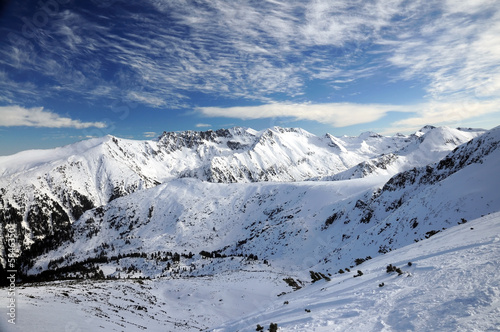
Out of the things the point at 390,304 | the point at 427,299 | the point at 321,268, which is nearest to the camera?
the point at 427,299

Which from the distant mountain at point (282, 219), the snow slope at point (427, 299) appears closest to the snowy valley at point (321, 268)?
the snow slope at point (427, 299)

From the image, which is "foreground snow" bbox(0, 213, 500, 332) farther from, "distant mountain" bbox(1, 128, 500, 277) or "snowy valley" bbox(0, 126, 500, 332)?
"distant mountain" bbox(1, 128, 500, 277)

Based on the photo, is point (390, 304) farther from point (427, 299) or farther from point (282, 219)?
point (282, 219)

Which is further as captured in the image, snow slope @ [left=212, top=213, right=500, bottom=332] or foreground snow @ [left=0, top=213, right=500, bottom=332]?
foreground snow @ [left=0, top=213, right=500, bottom=332]

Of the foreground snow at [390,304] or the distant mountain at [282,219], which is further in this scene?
the distant mountain at [282,219]

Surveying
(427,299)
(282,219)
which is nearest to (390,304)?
(427,299)

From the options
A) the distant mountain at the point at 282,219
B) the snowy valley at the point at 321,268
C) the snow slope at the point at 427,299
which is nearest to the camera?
the snow slope at the point at 427,299

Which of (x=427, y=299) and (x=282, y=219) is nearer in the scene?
(x=427, y=299)

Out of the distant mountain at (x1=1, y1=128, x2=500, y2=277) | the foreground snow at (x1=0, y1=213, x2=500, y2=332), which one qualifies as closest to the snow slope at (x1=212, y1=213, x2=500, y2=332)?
the foreground snow at (x1=0, y1=213, x2=500, y2=332)

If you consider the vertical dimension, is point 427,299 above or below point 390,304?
above

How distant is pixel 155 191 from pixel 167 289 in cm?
15985

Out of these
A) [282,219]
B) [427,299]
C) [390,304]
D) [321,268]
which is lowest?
[321,268]

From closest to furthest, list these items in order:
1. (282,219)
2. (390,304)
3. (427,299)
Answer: (427,299), (390,304), (282,219)

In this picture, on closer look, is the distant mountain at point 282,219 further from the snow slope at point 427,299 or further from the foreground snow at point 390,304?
the snow slope at point 427,299
